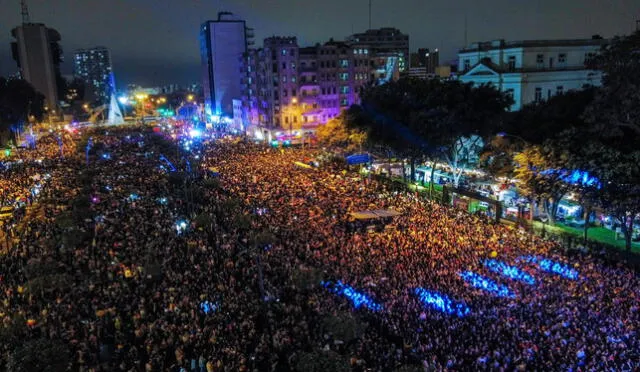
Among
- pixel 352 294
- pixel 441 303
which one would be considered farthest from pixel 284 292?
pixel 441 303

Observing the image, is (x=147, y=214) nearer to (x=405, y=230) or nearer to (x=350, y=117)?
(x=405, y=230)

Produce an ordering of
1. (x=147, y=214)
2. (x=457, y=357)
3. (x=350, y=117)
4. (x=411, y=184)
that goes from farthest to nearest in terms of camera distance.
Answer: (x=350, y=117), (x=411, y=184), (x=147, y=214), (x=457, y=357)

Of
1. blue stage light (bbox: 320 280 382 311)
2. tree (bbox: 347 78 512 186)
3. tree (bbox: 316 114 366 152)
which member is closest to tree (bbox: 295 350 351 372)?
blue stage light (bbox: 320 280 382 311)

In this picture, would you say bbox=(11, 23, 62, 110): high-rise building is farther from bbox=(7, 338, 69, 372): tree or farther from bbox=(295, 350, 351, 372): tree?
bbox=(295, 350, 351, 372): tree

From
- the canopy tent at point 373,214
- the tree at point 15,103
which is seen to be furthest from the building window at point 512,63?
the tree at point 15,103

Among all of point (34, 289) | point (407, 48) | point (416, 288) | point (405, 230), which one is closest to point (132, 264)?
point (34, 289)

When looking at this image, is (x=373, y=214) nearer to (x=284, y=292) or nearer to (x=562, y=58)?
(x=284, y=292)
